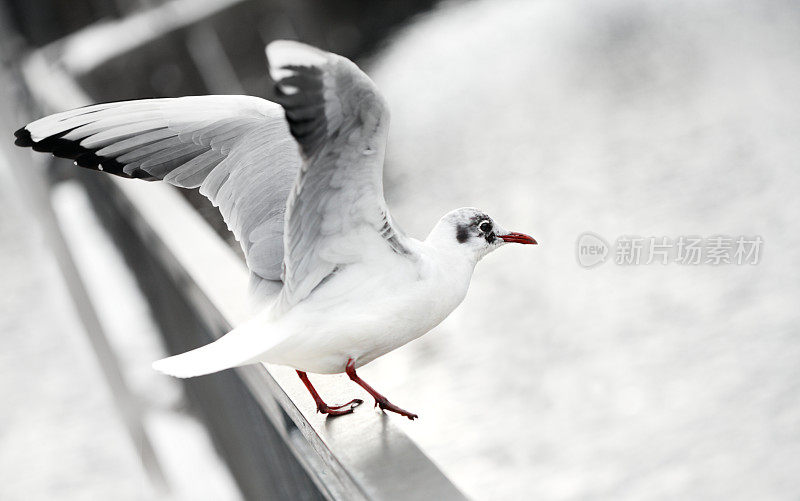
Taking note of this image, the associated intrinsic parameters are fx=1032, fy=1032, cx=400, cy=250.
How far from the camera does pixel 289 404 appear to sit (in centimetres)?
123

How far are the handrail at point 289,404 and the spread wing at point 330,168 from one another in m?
0.15

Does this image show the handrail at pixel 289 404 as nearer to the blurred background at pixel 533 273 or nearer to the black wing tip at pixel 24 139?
the black wing tip at pixel 24 139

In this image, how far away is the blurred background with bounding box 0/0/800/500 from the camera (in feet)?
11.5

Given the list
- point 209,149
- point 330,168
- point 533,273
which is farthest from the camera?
point 533,273

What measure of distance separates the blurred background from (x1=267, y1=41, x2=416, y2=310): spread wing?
1.14 m

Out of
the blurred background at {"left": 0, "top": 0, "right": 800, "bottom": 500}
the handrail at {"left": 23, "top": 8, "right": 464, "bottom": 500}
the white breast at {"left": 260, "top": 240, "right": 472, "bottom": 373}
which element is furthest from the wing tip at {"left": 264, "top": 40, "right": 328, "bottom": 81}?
the blurred background at {"left": 0, "top": 0, "right": 800, "bottom": 500}

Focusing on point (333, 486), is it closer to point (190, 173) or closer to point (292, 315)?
point (292, 315)

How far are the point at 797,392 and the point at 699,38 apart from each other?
480 cm

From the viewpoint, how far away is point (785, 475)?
15.7 ft

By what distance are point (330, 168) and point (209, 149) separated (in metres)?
0.33

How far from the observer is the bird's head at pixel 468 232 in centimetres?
127

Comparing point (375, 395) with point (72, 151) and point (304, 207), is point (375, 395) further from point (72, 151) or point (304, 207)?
point (72, 151)

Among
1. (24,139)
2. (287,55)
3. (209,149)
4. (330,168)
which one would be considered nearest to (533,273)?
(209,149)

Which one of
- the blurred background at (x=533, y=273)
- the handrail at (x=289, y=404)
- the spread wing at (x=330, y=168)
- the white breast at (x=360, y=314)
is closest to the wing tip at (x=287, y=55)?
the spread wing at (x=330, y=168)
